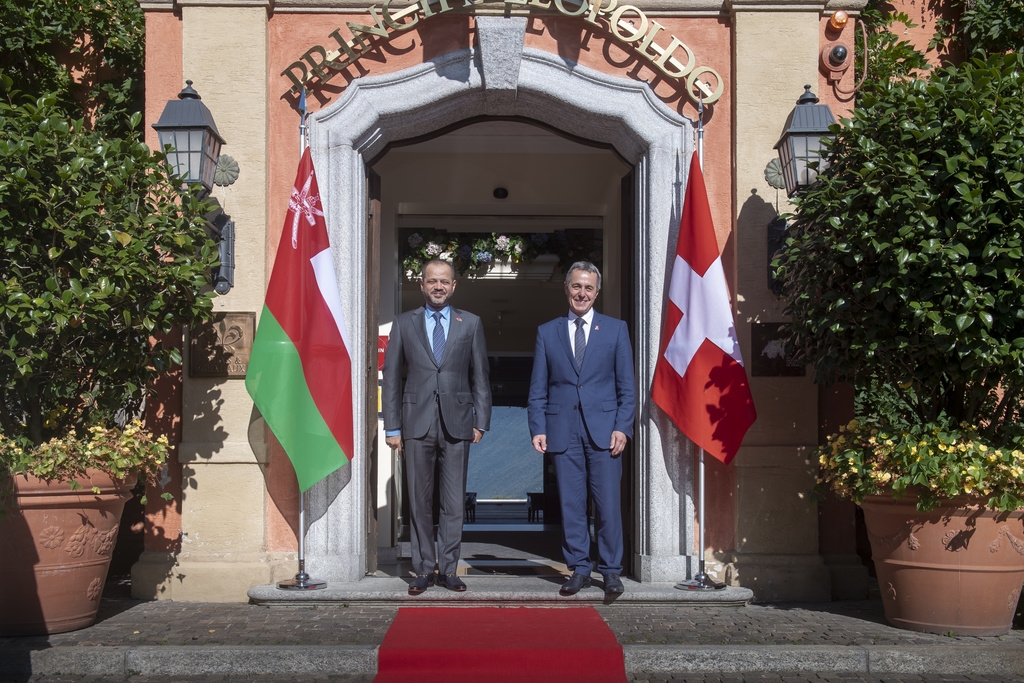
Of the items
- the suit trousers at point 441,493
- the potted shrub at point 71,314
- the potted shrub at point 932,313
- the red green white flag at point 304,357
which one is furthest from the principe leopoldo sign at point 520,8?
the suit trousers at point 441,493

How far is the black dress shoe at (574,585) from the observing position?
20.1ft

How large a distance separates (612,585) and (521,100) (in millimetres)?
3185

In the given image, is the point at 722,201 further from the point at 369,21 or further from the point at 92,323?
the point at 92,323

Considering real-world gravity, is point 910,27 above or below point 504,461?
above

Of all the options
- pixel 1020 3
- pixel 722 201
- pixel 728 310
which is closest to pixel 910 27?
pixel 1020 3

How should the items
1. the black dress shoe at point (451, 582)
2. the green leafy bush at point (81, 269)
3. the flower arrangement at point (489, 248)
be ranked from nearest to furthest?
1. the green leafy bush at point (81, 269)
2. the black dress shoe at point (451, 582)
3. the flower arrangement at point (489, 248)

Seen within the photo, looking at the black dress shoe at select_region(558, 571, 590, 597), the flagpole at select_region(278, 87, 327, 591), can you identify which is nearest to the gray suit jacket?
the flagpole at select_region(278, 87, 327, 591)

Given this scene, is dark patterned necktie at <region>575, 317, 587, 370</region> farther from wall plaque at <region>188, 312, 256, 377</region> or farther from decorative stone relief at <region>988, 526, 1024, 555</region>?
decorative stone relief at <region>988, 526, 1024, 555</region>

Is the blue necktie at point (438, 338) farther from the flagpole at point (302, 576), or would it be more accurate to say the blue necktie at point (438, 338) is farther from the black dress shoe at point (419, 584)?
the black dress shoe at point (419, 584)

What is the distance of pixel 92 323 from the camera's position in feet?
18.0

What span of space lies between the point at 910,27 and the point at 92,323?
6.21 m

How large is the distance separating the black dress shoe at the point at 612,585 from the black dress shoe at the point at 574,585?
147mm

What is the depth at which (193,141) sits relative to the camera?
6285 millimetres

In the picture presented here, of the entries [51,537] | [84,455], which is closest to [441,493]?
[84,455]
